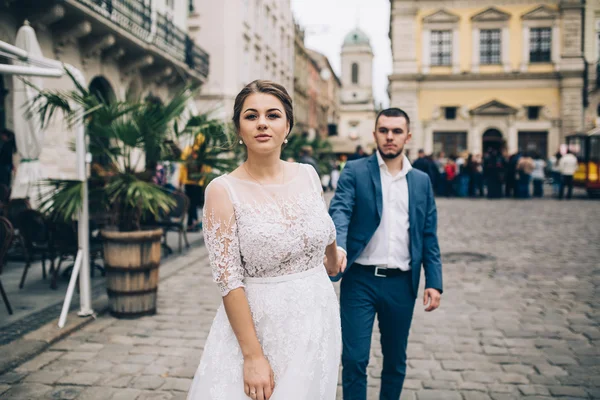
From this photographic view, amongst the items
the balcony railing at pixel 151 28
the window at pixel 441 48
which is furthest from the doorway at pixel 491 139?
the balcony railing at pixel 151 28

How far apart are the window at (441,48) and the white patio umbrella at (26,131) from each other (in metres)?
35.8

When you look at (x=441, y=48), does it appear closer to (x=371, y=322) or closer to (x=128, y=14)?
(x=128, y=14)

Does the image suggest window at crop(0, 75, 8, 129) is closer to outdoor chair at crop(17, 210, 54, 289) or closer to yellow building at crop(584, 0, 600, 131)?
outdoor chair at crop(17, 210, 54, 289)

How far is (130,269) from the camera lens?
18.9 feet

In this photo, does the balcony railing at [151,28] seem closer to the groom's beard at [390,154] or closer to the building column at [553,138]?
the groom's beard at [390,154]

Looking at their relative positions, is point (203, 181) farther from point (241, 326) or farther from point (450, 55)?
point (450, 55)

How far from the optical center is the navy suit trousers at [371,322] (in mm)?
3188

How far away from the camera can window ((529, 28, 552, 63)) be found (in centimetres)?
3938

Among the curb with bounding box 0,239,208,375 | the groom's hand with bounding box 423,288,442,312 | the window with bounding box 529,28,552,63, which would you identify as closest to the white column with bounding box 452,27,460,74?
the window with bounding box 529,28,552,63

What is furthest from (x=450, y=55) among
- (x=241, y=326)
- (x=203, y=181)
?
(x=241, y=326)

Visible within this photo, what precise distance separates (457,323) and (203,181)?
4.56 metres

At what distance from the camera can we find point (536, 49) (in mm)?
39562

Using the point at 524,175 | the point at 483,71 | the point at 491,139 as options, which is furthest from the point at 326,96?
the point at 524,175

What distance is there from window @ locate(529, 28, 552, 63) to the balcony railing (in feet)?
84.2
